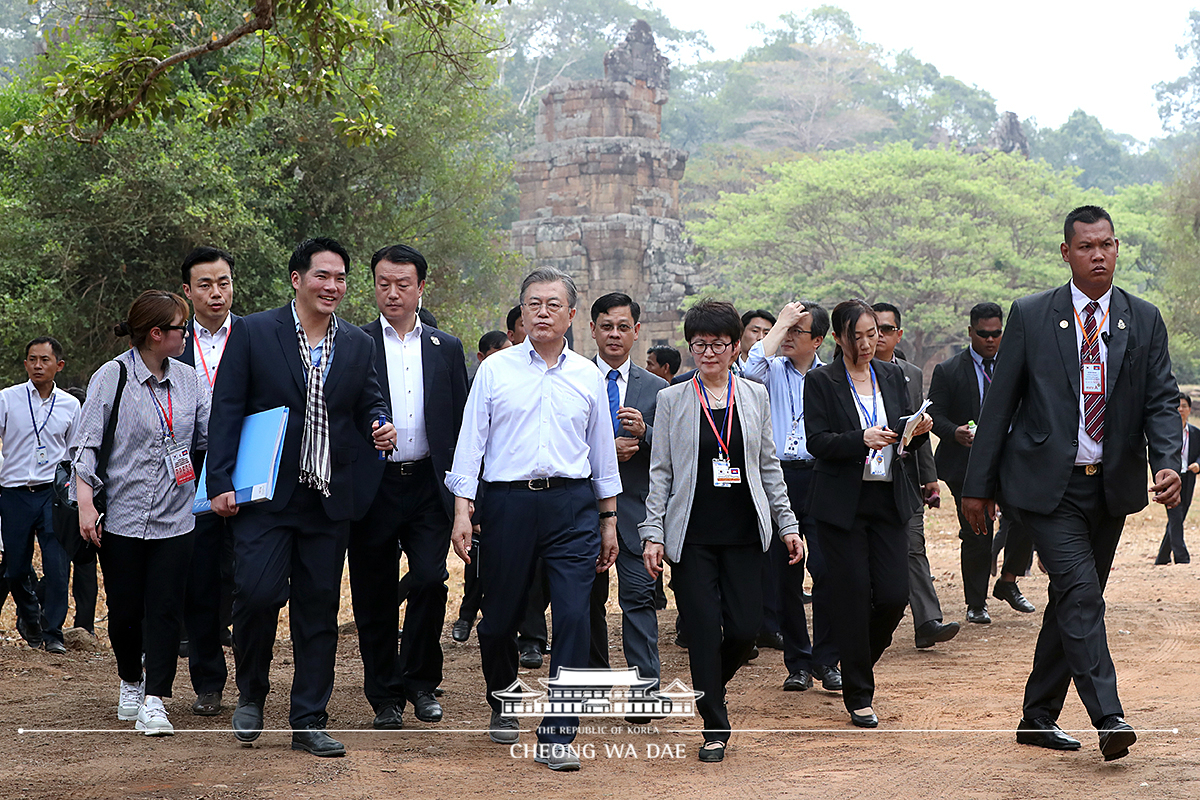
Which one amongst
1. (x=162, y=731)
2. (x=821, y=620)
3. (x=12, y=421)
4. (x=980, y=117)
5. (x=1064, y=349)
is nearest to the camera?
(x=1064, y=349)

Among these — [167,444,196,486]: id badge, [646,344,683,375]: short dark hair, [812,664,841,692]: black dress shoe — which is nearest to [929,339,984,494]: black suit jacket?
[646,344,683,375]: short dark hair

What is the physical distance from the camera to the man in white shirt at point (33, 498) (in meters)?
7.69

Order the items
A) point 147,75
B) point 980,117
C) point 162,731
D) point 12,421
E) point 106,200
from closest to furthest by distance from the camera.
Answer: point 162,731
point 147,75
point 12,421
point 106,200
point 980,117

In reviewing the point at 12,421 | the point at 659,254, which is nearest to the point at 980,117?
the point at 659,254

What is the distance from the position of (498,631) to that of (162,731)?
158 centimetres

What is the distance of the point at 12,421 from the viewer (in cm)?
803

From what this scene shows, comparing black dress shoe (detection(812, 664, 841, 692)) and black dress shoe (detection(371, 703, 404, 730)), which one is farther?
black dress shoe (detection(812, 664, 841, 692))

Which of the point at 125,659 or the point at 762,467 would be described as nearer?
the point at 762,467

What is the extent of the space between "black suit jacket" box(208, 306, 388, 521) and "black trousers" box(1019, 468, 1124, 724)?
8.95 ft

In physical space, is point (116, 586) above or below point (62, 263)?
below

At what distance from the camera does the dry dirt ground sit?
166 inches

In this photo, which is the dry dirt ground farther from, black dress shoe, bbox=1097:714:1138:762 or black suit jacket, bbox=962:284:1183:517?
black suit jacket, bbox=962:284:1183:517

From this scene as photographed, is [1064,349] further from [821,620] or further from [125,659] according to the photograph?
[125,659]

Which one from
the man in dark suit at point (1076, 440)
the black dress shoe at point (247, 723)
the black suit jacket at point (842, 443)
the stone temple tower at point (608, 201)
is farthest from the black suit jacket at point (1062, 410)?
the stone temple tower at point (608, 201)
